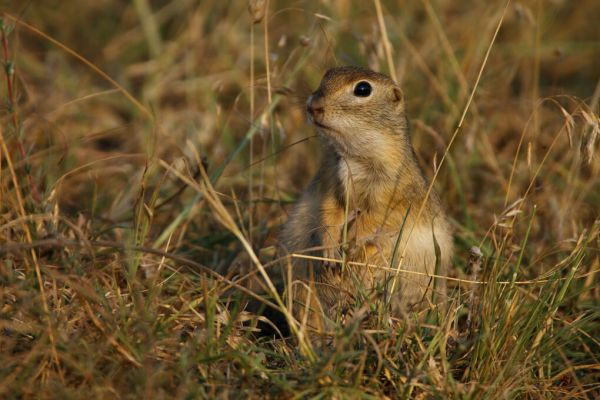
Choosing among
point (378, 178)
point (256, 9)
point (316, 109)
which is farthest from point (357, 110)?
point (256, 9)

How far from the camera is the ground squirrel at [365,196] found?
3.40 m

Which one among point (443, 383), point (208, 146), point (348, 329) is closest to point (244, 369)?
point (348, 329)

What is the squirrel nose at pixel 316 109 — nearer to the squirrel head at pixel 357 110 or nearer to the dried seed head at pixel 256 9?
the squirrel head at pixel 357 110

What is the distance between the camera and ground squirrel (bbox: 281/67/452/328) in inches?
134

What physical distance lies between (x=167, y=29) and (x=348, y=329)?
14.5 feet

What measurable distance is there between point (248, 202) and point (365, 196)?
0.70 meters

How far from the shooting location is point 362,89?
11.5 ft

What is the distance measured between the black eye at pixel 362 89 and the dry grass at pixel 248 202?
0.34 m

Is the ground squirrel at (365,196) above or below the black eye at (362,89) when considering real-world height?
below

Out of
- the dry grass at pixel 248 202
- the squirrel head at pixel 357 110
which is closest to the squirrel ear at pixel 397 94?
the squirrel head at pixel 357 110

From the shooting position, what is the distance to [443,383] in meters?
2.84

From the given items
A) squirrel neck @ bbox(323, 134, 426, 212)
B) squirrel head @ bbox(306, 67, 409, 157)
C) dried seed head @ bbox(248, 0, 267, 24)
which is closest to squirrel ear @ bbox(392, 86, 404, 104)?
squirrel head @ bbox(306, 67, 409, 157)

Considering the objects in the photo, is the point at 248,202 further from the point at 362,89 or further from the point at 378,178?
the point at 362,89

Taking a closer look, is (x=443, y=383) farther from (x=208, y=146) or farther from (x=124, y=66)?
(x=124, y=66)
